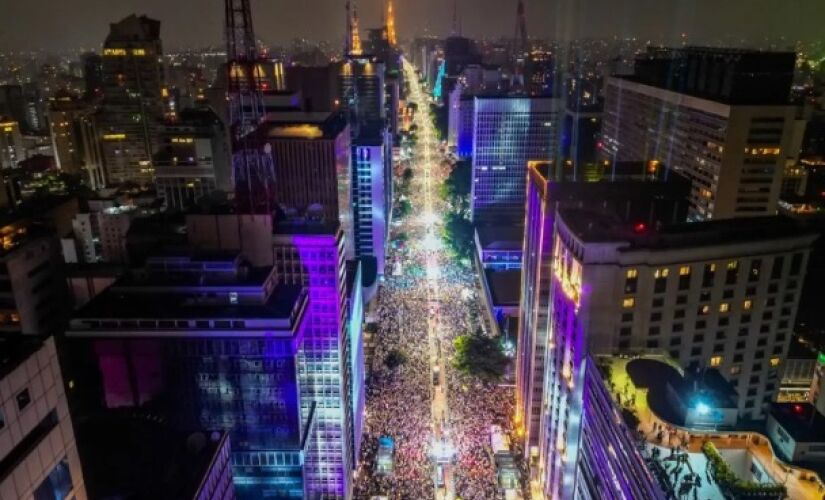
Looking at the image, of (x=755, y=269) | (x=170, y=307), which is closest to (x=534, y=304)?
(x=755, y=269)

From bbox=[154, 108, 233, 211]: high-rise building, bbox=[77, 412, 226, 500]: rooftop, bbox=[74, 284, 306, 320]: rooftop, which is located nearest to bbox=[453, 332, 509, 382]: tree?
bbox=[74, 284, 306, 320]: rooftop

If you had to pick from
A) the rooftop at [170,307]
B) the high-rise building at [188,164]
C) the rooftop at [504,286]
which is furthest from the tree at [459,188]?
the rooftop at [170,307]

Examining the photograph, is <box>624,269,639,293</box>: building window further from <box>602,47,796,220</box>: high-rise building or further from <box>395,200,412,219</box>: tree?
<box>395,200,412,219</box>: tree

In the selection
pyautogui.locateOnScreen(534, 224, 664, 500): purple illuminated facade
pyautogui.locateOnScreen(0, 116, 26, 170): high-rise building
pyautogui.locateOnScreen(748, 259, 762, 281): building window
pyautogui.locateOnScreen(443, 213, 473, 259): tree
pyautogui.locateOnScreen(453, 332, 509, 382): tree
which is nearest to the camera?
pyautogui.locateOnScreen(534, 224, 664, 500): purple illuminated facade

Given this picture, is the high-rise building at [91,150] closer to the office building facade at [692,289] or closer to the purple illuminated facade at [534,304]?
the purple illuminated facade at [534,304]

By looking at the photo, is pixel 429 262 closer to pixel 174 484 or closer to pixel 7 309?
pixel 7 309

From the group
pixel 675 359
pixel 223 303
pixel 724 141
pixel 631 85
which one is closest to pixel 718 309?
pixel 675 359
